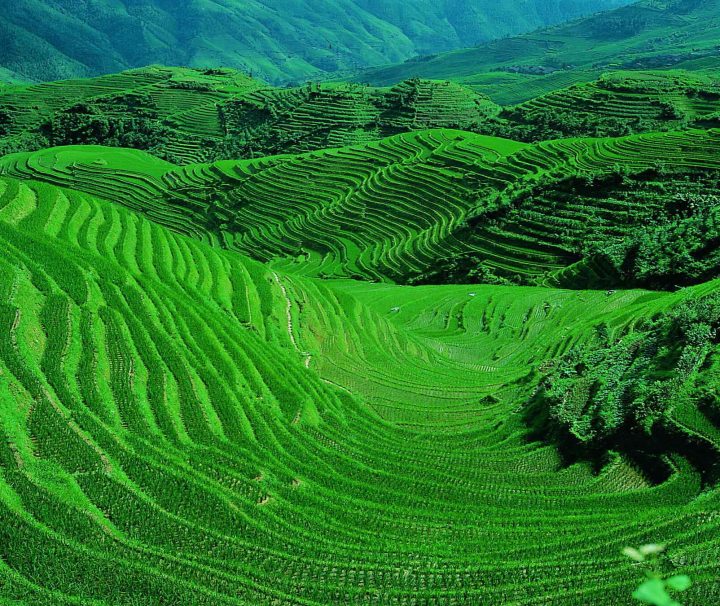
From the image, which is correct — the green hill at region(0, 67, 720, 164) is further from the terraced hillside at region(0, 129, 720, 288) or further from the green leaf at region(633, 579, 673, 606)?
the green leaf at region(633, 579, 673, 606)

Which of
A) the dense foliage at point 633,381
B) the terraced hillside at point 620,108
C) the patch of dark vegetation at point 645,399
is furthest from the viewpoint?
the terraced hillside at point 620,108

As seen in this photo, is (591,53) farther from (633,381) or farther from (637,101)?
(633,381)

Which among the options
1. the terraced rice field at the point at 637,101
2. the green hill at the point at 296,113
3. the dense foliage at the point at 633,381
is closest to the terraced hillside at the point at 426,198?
the green hill at the point at 296,113

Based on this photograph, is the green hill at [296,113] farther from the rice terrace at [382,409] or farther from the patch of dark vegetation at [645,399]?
the patch of dark vegetation at [645,399]

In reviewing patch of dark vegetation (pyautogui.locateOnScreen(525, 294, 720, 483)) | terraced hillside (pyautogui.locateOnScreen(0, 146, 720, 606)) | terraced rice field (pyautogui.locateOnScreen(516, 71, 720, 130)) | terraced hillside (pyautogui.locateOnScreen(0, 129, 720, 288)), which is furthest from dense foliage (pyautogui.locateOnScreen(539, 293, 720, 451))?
terraced rice field (pyautogui.locateOnScreen(516, 71, 720, 130))

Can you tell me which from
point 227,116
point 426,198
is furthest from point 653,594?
point 227,116
